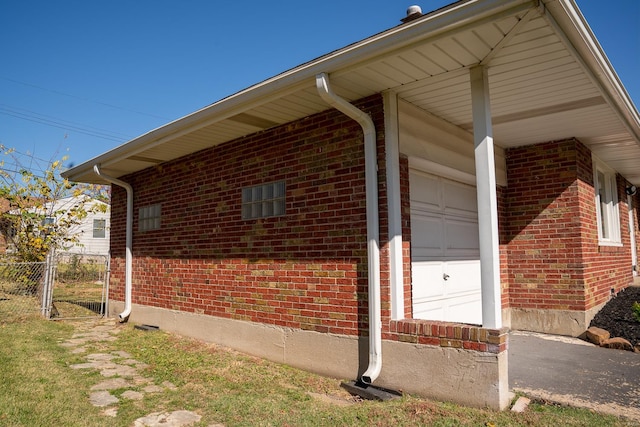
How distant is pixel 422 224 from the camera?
5457 mm

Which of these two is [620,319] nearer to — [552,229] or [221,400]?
[552,229]

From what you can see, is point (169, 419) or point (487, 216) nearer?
point (169, 419)

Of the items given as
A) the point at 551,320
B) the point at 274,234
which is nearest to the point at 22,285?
the point at 274,234

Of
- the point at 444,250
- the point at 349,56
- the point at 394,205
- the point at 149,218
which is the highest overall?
the point at 349,56

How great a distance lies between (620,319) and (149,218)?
7673 mm

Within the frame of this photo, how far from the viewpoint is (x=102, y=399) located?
14.0 feet

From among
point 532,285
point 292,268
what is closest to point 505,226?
point 532,285

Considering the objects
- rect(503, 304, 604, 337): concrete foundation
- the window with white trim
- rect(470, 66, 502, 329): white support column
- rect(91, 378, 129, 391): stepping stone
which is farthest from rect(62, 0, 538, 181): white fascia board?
the window with white trim

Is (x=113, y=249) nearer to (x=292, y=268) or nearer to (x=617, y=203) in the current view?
(x=292, y=268)

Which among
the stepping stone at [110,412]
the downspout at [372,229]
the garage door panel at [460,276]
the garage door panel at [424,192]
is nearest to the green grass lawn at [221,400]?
the stepping stone at [110,412]

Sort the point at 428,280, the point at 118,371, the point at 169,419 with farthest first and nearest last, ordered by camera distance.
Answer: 1. the point at 428,280
2. the point at 118,371
3. the point at 169,419

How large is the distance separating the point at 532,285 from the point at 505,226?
0.94m

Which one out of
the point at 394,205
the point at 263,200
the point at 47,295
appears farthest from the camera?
the point at 47,295

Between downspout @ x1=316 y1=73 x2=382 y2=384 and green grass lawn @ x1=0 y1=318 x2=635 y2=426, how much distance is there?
0.45 meters
